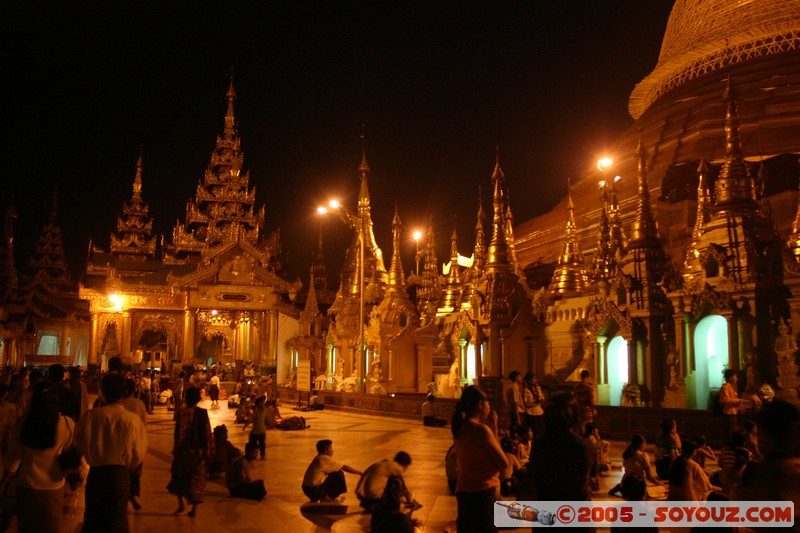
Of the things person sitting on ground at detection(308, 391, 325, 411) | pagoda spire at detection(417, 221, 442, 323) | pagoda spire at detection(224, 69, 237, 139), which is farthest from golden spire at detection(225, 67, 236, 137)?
person sitting on ground at detection(308, 391, 325, 411)

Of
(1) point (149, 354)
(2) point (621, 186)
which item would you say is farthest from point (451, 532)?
(1) point (149, 354)

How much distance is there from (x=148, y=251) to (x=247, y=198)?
27.2 feet

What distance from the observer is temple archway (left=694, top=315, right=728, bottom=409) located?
16562 mm

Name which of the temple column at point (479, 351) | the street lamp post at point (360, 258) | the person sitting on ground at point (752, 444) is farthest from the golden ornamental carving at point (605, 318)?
the person sitting on ground at point (752, 444)

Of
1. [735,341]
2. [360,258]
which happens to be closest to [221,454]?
[735,341]

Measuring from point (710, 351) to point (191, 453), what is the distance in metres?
12.8

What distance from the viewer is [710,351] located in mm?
17016

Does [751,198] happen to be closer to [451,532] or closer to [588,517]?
[451,532]

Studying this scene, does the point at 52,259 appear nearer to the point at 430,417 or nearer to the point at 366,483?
the point at 430,417

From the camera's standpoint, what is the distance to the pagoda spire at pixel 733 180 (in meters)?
17.7

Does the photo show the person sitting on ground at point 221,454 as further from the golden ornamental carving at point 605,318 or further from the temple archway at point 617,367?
the temple archway at point 617,367

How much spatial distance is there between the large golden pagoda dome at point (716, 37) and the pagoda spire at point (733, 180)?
1528 cm

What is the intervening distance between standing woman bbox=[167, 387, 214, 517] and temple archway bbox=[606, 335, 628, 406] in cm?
1233

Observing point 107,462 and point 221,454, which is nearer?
point 107,462
